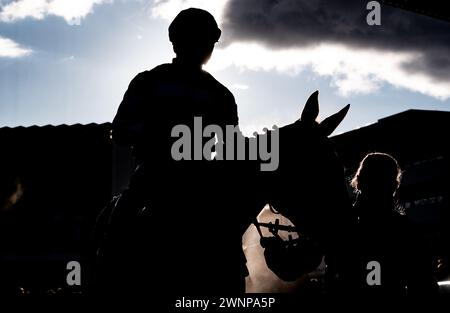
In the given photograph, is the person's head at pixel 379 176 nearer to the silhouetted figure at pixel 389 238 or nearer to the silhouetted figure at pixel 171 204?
the silhouetted figure at pixel 389 238

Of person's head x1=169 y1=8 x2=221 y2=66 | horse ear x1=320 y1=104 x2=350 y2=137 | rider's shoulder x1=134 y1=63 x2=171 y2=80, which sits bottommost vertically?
horse ear x1=320 y1=104 x2=350 y2=137

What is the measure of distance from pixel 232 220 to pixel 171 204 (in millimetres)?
453

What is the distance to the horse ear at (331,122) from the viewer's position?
124 inches

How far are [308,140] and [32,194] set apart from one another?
42.3 ft

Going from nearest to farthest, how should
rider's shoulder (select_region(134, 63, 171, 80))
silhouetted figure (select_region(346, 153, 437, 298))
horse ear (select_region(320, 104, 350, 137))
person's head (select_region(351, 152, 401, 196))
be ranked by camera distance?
horse ear (select_region(320, 104, 350, 137))
rider's shoulder (select_region(134, 63, 171, 80))
silhouetted figure (select_region(346, 153, 437, 298))
person's head (select_region(351, 152, 401, 196))

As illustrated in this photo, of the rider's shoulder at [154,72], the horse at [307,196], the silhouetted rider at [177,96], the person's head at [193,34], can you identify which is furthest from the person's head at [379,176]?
the rider's shoulder at [154,72]

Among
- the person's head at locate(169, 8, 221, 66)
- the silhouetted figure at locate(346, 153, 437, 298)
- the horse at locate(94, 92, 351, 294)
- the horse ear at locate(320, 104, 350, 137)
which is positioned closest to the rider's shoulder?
the person's head at locate(169, 8, 221, 66)

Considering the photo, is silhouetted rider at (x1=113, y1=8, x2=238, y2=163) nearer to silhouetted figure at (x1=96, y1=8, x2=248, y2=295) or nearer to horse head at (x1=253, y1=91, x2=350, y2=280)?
silhouetted figure at (x1=96, y1=8, x2=248, y2=295)

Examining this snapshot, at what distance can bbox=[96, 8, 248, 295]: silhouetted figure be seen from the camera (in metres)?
2.90

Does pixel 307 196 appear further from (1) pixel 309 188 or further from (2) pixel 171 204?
(2) pixel 171 204

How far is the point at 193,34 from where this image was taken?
357cm

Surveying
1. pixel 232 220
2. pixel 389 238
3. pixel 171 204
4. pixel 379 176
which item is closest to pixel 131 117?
pixel 171 204

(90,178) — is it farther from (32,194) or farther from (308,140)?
(308,140)
